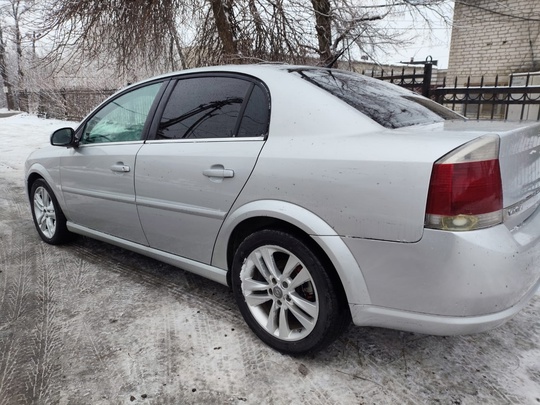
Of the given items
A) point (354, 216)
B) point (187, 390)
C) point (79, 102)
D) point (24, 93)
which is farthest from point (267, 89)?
point (24, 93)

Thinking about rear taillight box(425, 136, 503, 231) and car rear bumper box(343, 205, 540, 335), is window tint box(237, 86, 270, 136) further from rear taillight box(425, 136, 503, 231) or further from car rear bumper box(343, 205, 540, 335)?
rear taillight box(425, 136, 503, 231)

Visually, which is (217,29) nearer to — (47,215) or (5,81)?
(47,215)

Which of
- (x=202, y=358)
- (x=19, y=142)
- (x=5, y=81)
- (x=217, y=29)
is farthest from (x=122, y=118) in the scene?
(x=5, y=81)

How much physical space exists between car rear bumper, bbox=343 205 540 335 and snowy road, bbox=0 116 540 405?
1.39 ft

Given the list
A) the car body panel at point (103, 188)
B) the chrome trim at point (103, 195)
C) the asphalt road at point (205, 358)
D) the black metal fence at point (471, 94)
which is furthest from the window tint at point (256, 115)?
the black metal fence at point (471, 94)

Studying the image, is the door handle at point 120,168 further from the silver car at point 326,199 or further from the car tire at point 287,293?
the car tire at point 287,293

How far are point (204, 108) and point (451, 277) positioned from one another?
5.84 feet

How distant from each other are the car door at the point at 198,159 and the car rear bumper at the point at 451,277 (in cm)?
83

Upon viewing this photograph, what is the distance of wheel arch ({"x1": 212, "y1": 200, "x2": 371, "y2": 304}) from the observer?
1.89 m

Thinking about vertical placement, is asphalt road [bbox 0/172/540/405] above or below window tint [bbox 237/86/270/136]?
below

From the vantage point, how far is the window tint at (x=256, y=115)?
2268 mm

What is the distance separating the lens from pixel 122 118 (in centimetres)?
323

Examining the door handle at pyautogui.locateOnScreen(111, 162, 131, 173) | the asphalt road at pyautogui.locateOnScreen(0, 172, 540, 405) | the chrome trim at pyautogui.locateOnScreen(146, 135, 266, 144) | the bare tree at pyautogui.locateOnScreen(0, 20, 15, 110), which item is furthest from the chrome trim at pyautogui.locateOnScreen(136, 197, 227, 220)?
the bare tree at pyautogui.locateOnScreen(0, 20, 15, 110)

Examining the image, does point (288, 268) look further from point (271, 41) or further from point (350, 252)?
point (271, 41)
